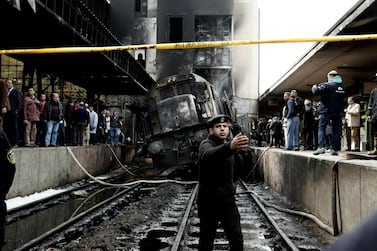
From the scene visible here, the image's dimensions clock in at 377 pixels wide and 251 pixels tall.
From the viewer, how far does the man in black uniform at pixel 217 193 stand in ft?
11.8

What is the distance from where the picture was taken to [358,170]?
5.19m

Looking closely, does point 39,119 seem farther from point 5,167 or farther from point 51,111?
point 5,167

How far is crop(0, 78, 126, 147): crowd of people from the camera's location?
1015 cm

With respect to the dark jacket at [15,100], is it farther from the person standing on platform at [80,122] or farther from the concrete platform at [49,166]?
the person standing on platform at [80,122]

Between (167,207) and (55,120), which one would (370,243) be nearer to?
(167,207)

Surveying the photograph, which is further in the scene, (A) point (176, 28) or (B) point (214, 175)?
(A) point (176, 28)

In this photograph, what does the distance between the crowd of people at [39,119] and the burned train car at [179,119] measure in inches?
106

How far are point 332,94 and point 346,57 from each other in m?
6.85

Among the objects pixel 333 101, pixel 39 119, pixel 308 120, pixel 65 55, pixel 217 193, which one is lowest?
pixel 217 193

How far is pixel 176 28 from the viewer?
4084 cm

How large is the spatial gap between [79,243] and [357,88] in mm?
14871

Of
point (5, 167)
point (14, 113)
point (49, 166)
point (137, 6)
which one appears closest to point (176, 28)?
point (137, 6)

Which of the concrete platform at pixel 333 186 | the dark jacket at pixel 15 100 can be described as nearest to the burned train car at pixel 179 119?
the concrete platform at pixel 333 186

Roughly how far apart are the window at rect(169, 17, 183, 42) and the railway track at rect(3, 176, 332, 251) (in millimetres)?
32880
